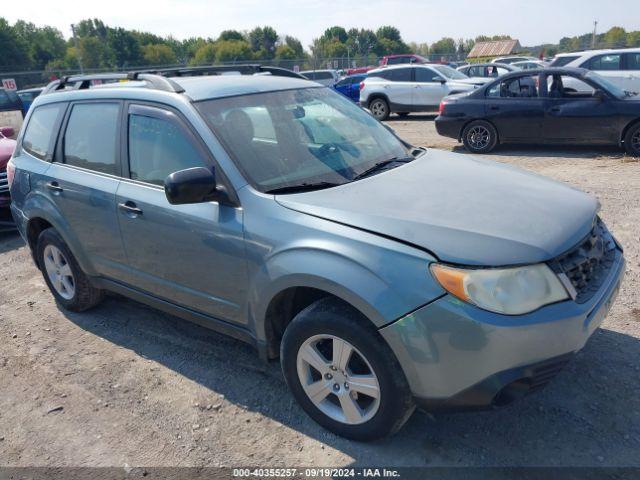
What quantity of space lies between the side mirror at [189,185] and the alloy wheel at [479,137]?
834 centimetres

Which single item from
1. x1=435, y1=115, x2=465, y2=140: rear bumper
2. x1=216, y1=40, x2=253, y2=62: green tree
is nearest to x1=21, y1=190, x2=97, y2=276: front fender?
x1=435, y1=115, x2=465, y2=140: rear bumper

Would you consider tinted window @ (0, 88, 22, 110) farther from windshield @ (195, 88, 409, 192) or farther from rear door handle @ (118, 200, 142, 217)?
windshield @ (195, 88, 409, 192)

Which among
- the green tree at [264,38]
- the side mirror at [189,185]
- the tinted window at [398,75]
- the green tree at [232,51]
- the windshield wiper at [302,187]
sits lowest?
the windshield wiper at [302,187]

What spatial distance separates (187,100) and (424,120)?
13.9m

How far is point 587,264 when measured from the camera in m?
2.61

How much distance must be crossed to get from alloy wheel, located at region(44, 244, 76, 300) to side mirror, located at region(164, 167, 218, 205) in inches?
81.3

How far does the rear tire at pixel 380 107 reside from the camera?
1630 cm

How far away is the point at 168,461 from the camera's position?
110 inches

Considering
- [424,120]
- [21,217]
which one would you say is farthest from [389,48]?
[21,217]

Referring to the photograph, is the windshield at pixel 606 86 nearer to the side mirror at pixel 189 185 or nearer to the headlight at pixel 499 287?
the headlight at pixel 499 287

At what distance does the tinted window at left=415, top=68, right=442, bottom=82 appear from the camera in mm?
15820

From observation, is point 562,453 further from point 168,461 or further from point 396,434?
point 168,461

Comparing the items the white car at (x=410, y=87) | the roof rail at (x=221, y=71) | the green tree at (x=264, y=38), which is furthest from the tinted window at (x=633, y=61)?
the green tree at (x=264, y=38)

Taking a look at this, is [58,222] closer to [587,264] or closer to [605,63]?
[587,264]
